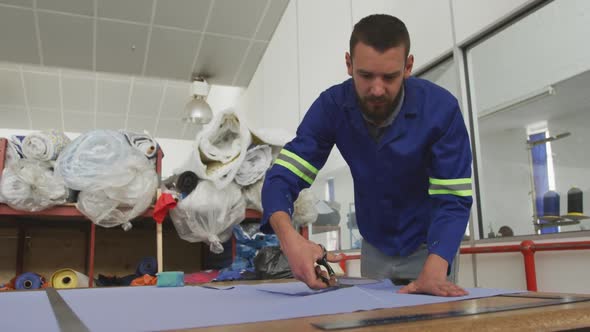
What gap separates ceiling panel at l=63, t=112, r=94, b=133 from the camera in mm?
6441

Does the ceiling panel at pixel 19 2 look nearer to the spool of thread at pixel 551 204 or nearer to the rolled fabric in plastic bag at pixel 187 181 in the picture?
the rolled fabric in plastic bag at pixel 187 181

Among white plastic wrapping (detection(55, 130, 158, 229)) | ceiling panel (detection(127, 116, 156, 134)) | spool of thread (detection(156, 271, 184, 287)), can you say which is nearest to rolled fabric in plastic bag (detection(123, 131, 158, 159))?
white plastic wrapping (detection(55, 130, 158, 229))

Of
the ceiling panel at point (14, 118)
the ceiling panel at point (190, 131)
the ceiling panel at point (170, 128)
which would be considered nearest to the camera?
the ceiling panel at point (14, 118)

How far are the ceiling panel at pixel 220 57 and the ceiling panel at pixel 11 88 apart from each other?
6.97ft

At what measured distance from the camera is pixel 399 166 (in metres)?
1.24

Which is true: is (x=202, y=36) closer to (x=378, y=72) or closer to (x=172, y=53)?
(x=172, y=53)

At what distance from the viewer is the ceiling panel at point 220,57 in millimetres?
4621

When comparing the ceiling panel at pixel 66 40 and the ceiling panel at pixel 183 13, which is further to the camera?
the ceiling panel at pixel 66 40

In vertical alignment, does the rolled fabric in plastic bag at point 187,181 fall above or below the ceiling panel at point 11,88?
below

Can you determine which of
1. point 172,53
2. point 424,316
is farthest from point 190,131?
point 424,316

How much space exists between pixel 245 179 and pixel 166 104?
4224 millimetres

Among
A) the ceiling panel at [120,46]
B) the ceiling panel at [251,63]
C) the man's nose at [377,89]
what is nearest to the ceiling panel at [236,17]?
the ceiling panel at [251,63]

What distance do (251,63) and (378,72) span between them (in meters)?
4.21

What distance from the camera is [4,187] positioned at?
2.15 m
